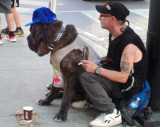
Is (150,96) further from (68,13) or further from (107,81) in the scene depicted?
(68,13)

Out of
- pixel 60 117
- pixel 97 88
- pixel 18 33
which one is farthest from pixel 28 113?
pixel 18 33

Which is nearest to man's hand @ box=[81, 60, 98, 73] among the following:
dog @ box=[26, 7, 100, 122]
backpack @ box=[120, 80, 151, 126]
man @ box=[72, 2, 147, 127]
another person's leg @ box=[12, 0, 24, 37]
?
man @ box=[72, 2, 147, 127]

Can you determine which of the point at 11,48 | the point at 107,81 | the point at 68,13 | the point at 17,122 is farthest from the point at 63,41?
the point at 68,13

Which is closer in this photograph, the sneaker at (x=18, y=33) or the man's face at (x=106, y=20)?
the man's face at (x=106, y=20)

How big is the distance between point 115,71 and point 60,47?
616mm

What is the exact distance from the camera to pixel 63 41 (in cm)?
400

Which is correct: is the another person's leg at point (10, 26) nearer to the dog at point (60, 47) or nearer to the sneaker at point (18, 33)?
the sneaker at point (18, 33)

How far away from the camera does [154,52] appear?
4094 mm

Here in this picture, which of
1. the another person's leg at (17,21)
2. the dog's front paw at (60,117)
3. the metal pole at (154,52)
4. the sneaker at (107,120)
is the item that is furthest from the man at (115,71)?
the another person's leg at (17,21)

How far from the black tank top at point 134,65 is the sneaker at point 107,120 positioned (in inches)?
9.8

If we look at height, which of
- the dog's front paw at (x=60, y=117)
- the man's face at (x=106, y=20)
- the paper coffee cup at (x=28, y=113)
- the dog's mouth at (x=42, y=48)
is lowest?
the dog's front paw at (x=60, y=117)

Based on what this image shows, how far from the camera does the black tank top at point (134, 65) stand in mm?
3959

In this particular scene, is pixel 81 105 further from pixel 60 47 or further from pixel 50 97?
pixel 60 47

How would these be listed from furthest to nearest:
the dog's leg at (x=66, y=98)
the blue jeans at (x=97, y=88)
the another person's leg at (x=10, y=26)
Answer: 1. the another person's leg at (x=10, y=26)
2. the dog's leg at (x=66, y=98)
3. the blue jeans at (x=97, y=88)
